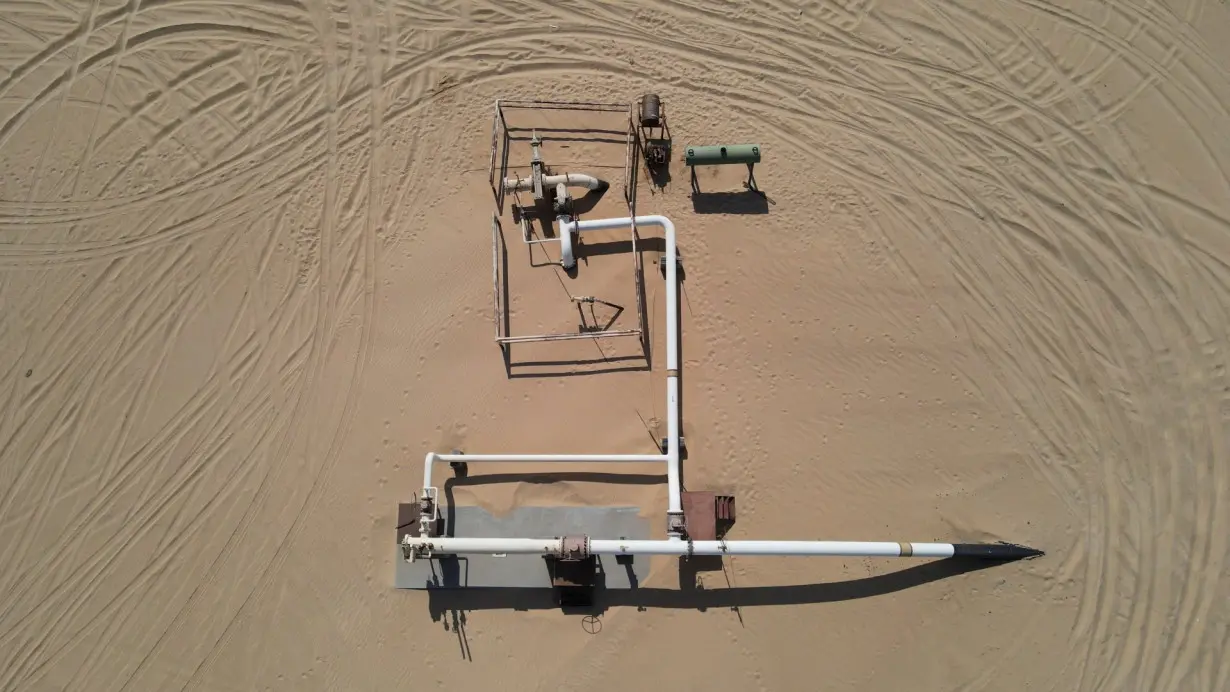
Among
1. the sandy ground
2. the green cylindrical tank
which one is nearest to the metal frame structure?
the sandy ground

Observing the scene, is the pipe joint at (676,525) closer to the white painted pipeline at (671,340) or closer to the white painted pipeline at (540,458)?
the white painted pipeline at (671,340)

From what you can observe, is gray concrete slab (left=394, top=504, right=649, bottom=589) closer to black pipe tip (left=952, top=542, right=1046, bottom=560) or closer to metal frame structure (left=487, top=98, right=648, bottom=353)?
metal frame structure (left=487, top=98, right=648, bottom=353)

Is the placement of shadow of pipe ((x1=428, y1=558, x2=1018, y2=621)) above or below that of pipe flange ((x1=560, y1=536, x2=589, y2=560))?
below

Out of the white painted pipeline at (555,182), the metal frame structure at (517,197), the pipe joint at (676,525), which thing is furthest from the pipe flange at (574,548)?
the white painted pipeline at (555,182)

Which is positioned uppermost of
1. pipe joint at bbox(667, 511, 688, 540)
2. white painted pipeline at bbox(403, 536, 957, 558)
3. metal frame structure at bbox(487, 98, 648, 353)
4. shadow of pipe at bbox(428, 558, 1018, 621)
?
metal frame structure at bbox(487, 98, 648, 353)

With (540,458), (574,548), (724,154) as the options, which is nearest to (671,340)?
(540,458)
